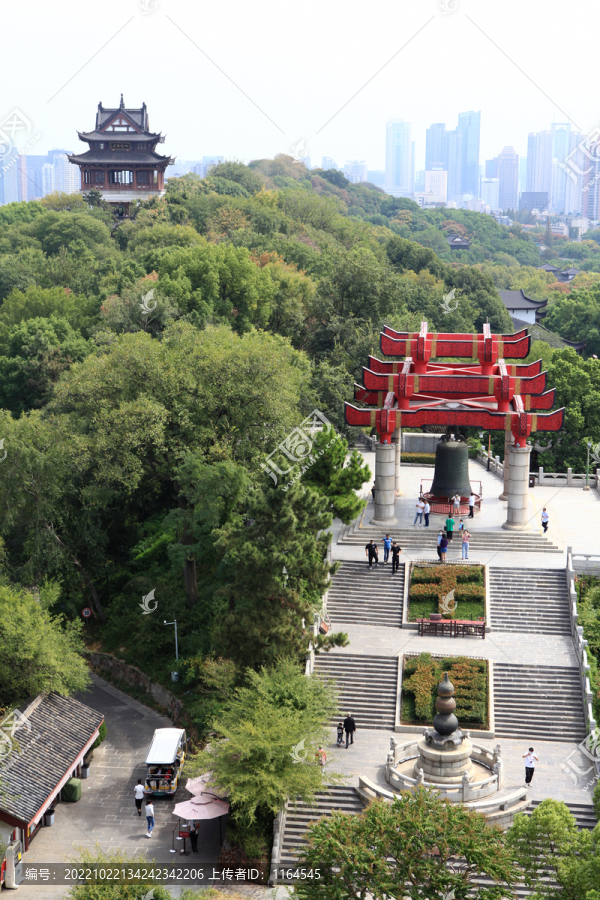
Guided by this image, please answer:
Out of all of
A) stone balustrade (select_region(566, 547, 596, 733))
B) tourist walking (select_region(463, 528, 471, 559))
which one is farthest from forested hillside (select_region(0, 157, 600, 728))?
stone balustrade (select_region(566, 547, 596, 733))

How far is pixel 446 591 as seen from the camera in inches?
1300

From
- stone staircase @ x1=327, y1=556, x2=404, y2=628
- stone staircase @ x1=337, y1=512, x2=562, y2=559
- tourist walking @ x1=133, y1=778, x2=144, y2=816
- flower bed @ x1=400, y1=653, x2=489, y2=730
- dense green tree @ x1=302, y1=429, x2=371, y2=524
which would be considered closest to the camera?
tourist walking @ x1=133, y1=778, x2=144, y2=816

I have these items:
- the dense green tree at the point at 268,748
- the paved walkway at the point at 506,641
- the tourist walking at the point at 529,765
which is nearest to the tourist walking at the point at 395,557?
the paved walkway at the point at 506,641

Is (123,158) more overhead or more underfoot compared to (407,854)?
more overhead

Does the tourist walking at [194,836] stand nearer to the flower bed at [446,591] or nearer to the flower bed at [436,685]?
the flower bed at [436,685]

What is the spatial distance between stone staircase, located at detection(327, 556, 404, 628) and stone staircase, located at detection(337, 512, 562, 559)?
151 cm

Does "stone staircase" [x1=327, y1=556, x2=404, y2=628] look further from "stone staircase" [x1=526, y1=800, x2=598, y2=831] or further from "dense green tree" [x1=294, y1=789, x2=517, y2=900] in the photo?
"dense green tree" [x1=294, y1=789, x2=517, y2=900]

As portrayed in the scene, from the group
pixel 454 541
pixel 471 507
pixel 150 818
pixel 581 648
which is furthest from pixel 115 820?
pixel 471 507

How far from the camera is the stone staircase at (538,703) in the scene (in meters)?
28.7

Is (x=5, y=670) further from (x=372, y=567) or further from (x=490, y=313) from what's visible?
(x=490, y=313)

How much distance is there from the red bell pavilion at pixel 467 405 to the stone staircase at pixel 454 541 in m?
0.68

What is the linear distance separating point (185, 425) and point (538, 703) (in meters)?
15.2

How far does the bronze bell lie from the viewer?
38062 mm

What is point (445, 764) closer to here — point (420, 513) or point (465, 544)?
point (465, 544)
